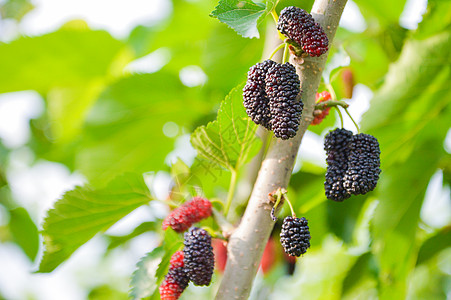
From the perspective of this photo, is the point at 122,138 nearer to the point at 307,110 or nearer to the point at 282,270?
the point at 282,270

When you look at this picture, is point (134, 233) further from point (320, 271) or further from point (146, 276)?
point (320, 271)

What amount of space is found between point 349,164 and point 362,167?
0.02 metres

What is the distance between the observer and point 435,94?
3.10 feet

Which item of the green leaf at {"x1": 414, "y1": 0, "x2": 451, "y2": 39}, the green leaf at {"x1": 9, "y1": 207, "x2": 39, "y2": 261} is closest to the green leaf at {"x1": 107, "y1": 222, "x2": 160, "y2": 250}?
the green leaf at {"x1": 9, "y1": 207, "x2": 39, "y2": 261}

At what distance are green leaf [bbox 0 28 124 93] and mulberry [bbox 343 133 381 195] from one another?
1091 mm

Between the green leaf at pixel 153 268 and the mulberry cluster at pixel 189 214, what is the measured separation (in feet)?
0.04

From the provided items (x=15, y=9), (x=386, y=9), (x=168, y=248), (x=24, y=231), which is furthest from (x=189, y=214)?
(x=15, y=9)

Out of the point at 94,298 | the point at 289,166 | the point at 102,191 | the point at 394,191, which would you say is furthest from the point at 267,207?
the point at 94,298

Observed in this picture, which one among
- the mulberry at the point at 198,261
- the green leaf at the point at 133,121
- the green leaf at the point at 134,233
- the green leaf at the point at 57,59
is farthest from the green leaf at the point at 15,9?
the mulberry at the point at 198,261

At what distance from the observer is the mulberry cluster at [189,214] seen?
688 millimetres

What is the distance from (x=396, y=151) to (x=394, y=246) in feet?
0.69

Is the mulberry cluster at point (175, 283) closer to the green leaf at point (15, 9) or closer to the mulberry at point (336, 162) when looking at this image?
the mulberry at point (336, 162)

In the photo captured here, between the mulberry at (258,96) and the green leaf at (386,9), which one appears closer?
the mulberry at (258,96)

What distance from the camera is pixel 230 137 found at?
65cm
